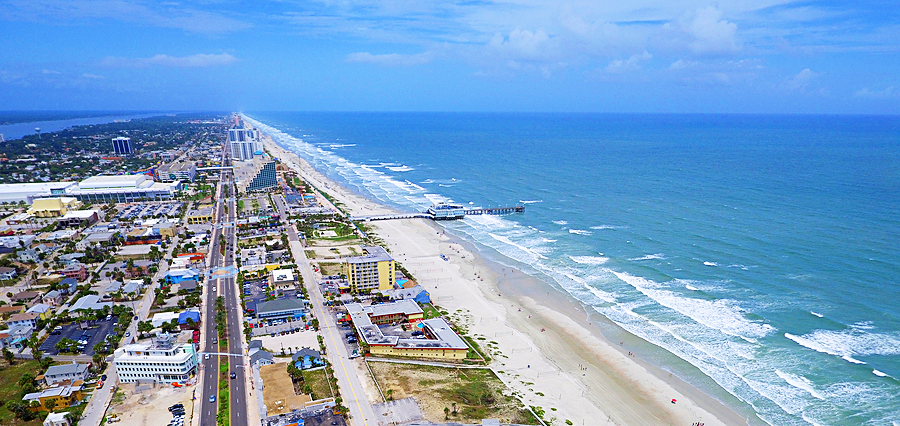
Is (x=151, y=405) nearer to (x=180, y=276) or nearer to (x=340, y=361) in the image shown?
(x=340, y=361)

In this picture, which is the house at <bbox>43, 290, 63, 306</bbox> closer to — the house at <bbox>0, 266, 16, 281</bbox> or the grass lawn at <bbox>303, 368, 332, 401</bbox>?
the house at <bbox>0, 266, 16, 281</bbox>

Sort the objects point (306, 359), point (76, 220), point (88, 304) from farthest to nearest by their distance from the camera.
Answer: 1. point (76, 220)
2. point (88, 304)
3. point (306, 359)

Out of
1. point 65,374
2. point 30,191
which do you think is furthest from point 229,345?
point 30,191

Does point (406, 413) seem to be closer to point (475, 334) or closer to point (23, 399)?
point (475, 334)

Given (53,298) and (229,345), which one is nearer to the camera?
(229,345)

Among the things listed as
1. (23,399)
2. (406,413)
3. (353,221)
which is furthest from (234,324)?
(353,221)

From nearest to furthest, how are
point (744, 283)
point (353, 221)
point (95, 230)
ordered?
point (744, 283) → point (95, 230) → point (353, 221)

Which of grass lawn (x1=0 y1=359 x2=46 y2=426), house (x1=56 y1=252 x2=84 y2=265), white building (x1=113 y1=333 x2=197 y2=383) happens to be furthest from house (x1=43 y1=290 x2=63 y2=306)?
white building (x1=113 y1=333 x2=197 y2=383)
